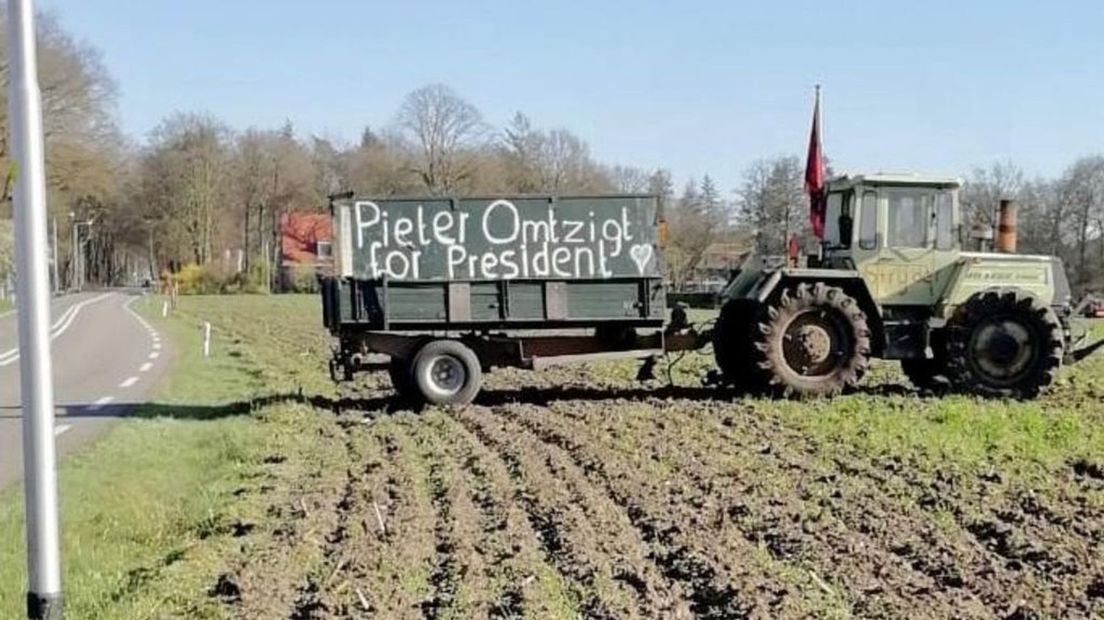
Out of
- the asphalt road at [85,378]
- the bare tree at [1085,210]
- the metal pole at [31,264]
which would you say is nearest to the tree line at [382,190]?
the bare tree at [1085,210]

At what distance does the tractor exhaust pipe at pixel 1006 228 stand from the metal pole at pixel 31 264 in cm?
1386

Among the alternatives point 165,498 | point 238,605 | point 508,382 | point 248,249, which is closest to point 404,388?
point 508,382

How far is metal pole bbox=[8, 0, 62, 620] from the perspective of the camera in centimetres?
470

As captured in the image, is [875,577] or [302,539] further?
[302,539]

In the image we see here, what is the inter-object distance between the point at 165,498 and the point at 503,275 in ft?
19.5

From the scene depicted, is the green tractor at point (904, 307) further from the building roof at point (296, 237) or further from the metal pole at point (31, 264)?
the building roof at point (296, 237)

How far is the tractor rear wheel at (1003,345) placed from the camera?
49.9 feet

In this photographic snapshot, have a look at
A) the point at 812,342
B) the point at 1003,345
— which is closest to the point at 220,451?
the point at 812,342

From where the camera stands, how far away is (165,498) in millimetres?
9352

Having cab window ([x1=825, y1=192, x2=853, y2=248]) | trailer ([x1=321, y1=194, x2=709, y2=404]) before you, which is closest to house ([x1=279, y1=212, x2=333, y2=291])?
cab window ([x1=825, y1=192, x2=853, y2=248])

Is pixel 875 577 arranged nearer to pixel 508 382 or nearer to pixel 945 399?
pixel 945 399

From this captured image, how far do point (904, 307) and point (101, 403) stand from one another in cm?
1003

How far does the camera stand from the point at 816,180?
59.2 ft

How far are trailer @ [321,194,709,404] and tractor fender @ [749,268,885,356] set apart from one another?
136 centimetres
